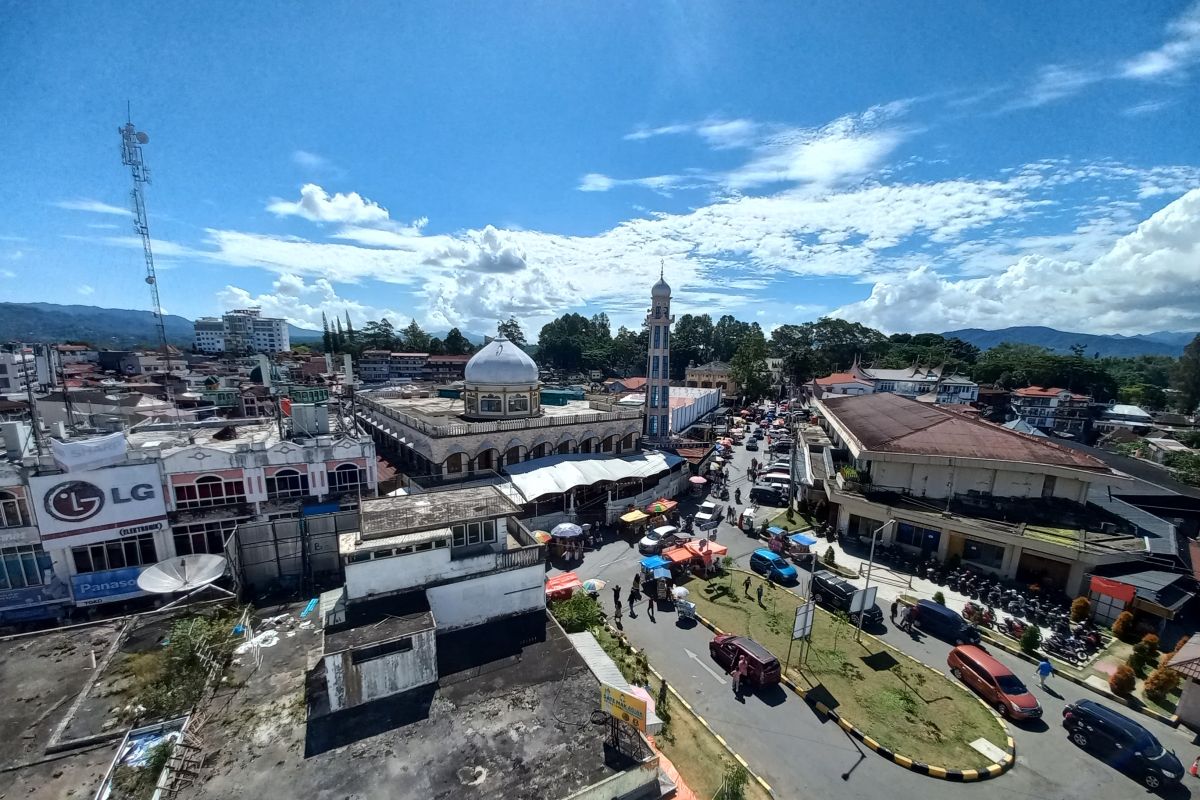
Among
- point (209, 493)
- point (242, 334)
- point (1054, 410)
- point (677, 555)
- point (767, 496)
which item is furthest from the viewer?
point (242, 334)

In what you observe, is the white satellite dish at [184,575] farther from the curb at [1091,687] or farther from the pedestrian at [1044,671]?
the curb at [1091,687]

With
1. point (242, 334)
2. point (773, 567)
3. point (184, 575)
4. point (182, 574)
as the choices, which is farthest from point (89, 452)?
point (242, 334)

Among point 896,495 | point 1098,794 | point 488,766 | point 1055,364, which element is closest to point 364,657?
point 488,766

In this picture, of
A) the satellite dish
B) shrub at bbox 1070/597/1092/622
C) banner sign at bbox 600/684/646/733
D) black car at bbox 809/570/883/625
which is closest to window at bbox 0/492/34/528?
the satellite dish

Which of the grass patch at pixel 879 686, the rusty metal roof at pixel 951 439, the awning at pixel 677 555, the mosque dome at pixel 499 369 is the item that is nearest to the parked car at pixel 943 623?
the grass patch at pixel 879 686

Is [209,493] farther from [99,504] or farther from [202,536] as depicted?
[99,504]

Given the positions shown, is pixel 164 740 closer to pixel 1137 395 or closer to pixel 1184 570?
pixel 1184 570
